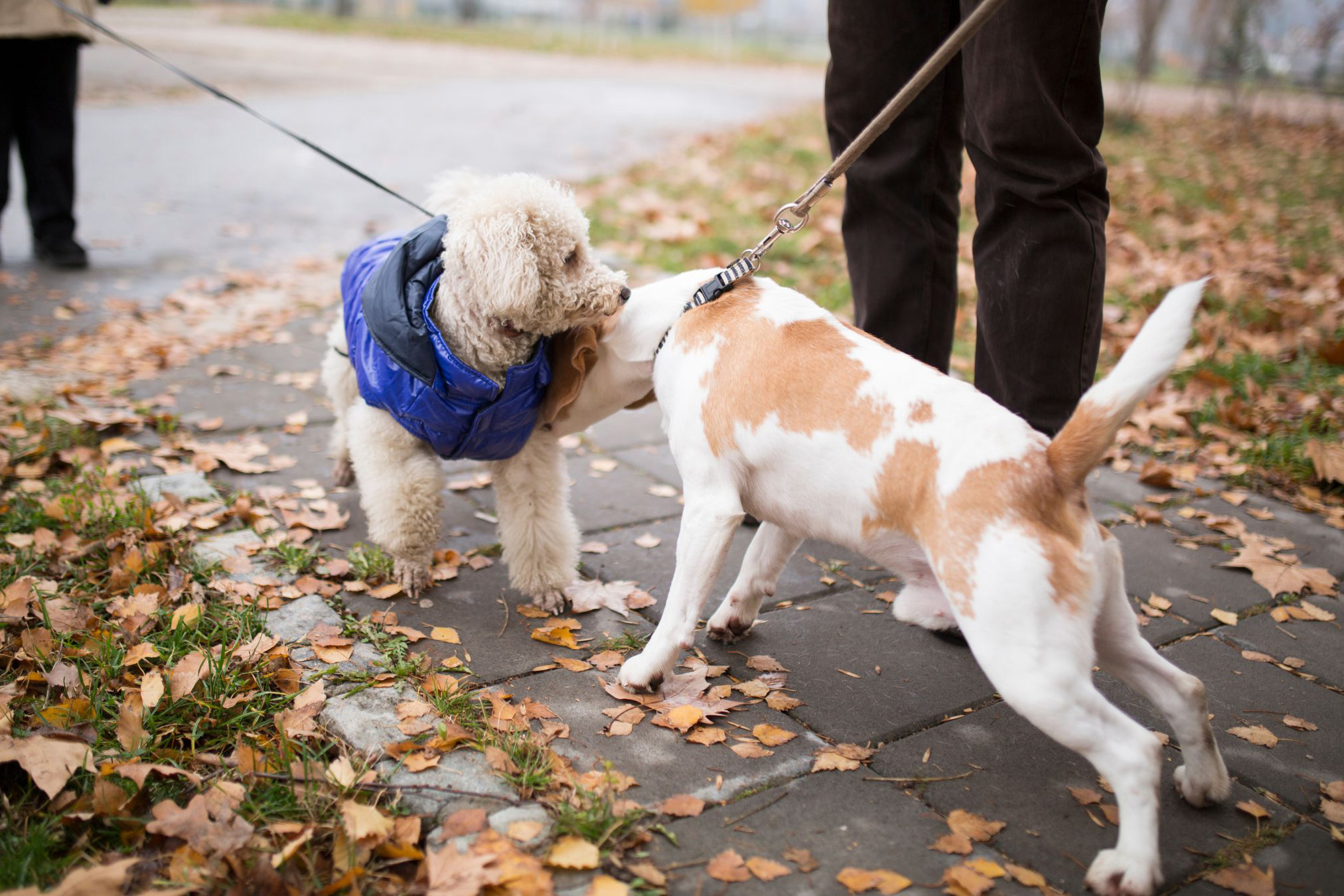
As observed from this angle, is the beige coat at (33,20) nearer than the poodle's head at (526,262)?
No

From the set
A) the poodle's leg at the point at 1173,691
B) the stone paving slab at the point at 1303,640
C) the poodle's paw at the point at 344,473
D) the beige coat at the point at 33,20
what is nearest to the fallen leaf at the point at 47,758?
the poodle's paw at the point at 344,473

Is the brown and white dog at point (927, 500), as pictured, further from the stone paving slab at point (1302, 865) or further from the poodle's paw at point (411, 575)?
the poodle's paw at point (411, 575)

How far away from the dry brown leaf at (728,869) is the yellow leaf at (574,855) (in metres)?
0.23

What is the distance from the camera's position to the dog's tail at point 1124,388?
1.87 metres

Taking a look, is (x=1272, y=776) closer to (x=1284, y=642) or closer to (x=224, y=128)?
(x=1284, y=642)

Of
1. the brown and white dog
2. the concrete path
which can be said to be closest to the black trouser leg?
the concrete path

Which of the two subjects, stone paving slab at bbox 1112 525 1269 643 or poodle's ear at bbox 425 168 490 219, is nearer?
stone paving slab at bbox 1112 525 1269 643

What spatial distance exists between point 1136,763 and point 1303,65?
18.9m

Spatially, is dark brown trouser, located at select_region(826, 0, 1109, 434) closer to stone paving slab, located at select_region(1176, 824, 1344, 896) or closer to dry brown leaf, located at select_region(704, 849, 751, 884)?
stone paving slab, located at select_region(1176, 824, 1344, 896)

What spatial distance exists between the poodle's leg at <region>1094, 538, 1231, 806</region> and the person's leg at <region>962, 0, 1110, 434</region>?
920 millimetres

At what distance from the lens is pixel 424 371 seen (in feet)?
9.50

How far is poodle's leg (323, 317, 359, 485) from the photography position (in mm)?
3615

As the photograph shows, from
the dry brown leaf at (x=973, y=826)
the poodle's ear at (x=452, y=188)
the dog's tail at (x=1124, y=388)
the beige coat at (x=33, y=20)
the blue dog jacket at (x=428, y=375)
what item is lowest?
the dry brown leaf at (x=973, y=826)

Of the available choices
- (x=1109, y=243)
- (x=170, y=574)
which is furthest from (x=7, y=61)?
(x=1109, y=243)
